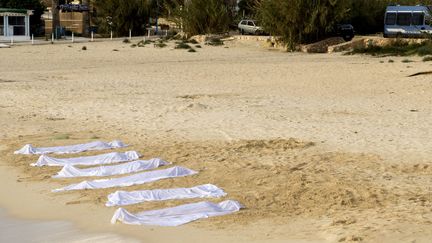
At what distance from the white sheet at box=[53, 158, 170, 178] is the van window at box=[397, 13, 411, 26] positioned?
33706mm

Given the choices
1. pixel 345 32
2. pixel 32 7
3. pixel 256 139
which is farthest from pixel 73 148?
pixel 32 7

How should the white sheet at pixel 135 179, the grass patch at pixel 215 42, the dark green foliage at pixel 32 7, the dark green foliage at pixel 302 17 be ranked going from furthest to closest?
the dark green foliage at pixel 32 7 → the grass patch at pixel 215 42 → the dark green foliage at pixel 302 17 → the white sheet at pixel 135 179

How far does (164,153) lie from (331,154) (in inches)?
95.0

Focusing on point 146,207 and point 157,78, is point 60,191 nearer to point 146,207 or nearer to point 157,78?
point 146,207

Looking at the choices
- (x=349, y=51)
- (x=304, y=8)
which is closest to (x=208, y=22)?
(x=304, y=8)

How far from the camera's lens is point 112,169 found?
9492mm

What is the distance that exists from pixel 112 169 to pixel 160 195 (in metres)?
1.64

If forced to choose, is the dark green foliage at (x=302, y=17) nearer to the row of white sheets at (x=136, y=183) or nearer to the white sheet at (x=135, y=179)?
the row of white sheets at (x=136, y=183)

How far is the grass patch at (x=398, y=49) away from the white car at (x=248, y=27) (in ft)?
50.4

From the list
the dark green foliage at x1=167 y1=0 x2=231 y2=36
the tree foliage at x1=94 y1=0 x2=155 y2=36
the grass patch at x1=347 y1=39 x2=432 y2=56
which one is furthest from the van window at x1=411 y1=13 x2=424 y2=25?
the tree foliage at x1=94 y1=0 x2=155 y2=36

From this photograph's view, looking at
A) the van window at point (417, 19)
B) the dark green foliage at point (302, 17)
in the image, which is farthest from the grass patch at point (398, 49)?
the van window at point (417, 19)

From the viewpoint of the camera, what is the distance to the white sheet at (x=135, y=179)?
853cm

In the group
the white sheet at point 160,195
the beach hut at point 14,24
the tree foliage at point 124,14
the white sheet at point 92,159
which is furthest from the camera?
the tree foliage at point 124,14

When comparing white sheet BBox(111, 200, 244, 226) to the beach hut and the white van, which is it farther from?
the beach hut
